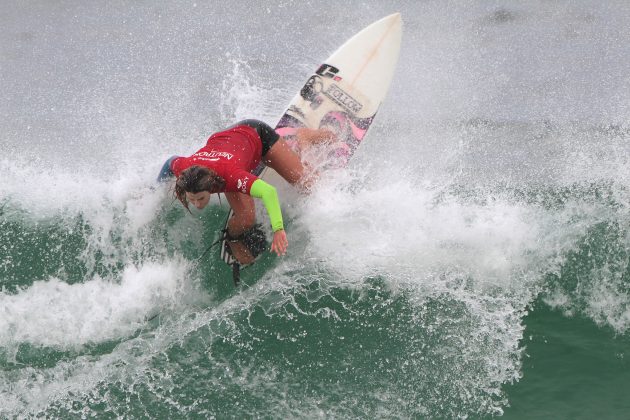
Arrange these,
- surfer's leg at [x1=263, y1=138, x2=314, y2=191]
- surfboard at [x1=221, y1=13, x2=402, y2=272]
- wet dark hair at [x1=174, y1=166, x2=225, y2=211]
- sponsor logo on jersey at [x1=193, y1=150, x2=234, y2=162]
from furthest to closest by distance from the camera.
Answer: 1. surfboard at [x1=221, y1=13, x2=402, y2=272]
2. surfer's leg at [x1=263, y1=138, x2=314, y2=191]
3. sponsor logo on jersey at [x1=193, y1=150, x2=234, y2=162]
4. wet dark hair at [x1=174, y1=166, x2=225, y2=211]

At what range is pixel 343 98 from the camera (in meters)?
6.38

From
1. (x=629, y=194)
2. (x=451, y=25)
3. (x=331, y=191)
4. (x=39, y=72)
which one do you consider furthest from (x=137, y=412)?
(x=451, y=25)

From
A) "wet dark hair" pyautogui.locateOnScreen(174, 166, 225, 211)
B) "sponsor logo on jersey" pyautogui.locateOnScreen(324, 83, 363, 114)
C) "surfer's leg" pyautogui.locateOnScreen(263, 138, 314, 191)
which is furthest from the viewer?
"sponsor logo on jersey" pyautogui.locateOnScreen(324, 83, 363, 114)

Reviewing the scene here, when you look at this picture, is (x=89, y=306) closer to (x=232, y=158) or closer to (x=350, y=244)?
(x=232, y=158)

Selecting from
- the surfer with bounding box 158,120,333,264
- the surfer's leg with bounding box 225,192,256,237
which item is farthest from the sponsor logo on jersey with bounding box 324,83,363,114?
the surfer's leg with bounding box 225,192,256,237

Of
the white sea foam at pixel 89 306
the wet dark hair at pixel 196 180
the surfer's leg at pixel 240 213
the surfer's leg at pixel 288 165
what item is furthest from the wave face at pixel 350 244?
the wet dark hair at pixel 196 180

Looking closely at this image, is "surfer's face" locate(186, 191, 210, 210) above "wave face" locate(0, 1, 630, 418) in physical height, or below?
above

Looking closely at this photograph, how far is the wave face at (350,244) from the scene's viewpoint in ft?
14.9

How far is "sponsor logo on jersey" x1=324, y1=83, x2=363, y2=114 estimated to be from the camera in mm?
6352

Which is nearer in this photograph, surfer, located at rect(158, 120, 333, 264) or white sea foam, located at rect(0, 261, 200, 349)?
surfer, located at rect(158, 120, 333, 264)

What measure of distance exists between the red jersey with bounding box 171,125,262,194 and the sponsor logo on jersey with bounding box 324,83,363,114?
129 cm

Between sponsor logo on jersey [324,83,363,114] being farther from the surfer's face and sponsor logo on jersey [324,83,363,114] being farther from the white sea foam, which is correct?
the surfer's face

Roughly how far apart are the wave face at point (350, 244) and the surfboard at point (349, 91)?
0.39m

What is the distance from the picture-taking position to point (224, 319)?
16.3 feet
